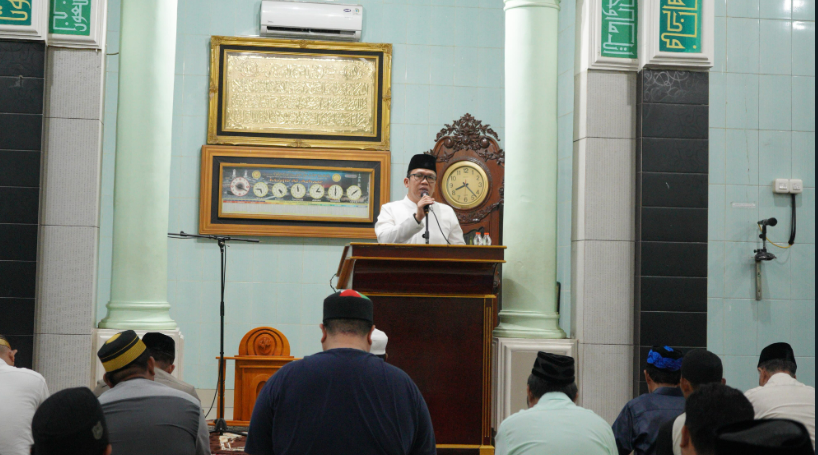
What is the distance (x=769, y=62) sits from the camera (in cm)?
673

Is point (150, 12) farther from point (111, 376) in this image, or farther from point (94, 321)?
point (111, 376)

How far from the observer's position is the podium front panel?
407 centimetres

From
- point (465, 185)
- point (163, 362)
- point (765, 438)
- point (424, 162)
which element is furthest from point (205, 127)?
point (765, 438)

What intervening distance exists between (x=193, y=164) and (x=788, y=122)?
200 inches

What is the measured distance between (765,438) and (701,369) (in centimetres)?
174

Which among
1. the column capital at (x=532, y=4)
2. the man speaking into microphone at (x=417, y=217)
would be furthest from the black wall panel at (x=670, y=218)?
the man speaking into microphone at (x=417, y=217)

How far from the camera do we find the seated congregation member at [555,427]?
2.45m

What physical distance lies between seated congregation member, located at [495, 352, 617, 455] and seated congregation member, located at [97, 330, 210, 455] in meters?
0.96

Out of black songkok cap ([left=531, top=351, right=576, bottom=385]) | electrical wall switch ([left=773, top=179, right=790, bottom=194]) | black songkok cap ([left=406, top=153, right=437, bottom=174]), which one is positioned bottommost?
black songkok cap ([left=531, top=351, right=576, bottom=385])

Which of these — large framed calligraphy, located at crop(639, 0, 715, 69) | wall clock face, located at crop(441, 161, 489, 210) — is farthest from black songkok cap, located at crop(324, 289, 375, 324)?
wall clock face, located at crop(441, 161, 489, 210)

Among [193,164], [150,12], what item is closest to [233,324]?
[193,164]

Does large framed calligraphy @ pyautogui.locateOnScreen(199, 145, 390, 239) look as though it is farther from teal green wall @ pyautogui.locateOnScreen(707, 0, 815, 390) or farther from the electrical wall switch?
the electrical wall switch

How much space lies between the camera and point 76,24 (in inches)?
186

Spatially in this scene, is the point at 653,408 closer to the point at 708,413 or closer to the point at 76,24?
the point at 708,413
